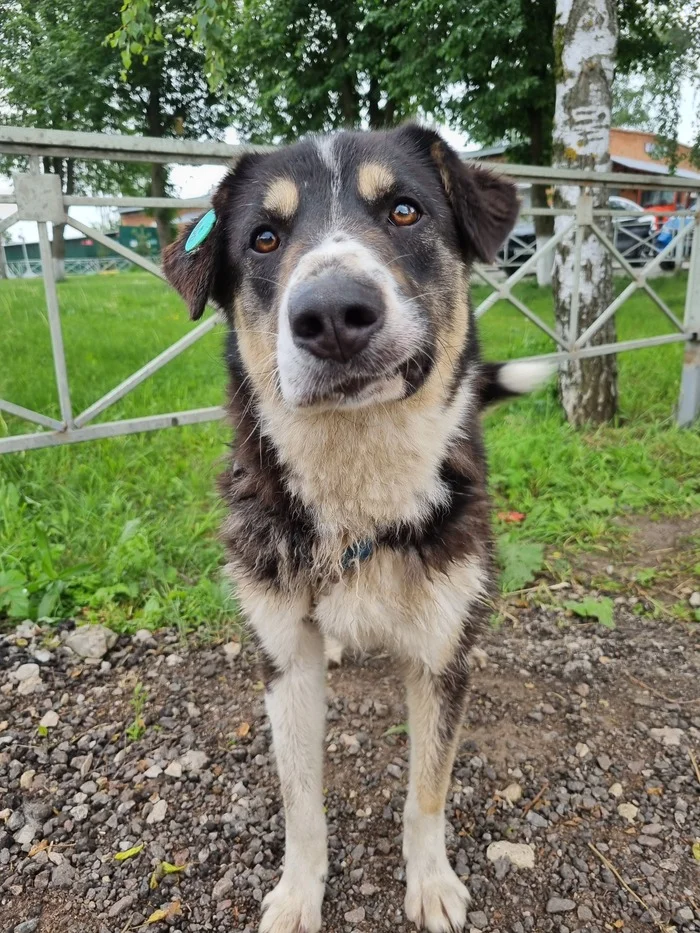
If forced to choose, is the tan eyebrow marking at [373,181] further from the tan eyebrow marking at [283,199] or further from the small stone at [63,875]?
the small stone at [63,875]

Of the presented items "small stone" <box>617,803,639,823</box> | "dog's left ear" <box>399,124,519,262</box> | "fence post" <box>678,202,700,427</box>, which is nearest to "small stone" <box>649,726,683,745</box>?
"small stone" <box>617,803,639,823</box>

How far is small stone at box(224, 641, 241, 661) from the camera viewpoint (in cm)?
282

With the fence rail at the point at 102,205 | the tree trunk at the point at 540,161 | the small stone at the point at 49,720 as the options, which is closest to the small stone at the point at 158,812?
the small stone at the point at 49,720

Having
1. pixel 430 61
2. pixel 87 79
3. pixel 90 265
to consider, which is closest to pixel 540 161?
pixel 430 61

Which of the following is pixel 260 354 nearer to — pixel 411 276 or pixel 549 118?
pixel 411 276

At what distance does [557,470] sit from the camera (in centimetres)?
428

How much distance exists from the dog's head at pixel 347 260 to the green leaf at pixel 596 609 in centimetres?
176

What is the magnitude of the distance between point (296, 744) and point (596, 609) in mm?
1823

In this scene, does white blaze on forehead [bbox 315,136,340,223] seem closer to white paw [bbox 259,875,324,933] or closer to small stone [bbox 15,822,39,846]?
white paw [bbox 259,875,324,933]

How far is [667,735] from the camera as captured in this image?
2.37 metres

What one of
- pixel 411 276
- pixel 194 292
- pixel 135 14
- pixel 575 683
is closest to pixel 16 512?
pixel 194 292

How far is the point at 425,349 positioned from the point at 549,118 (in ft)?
50.0

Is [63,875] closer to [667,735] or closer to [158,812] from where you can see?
[158,812]

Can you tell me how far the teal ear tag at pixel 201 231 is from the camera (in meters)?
1.98
